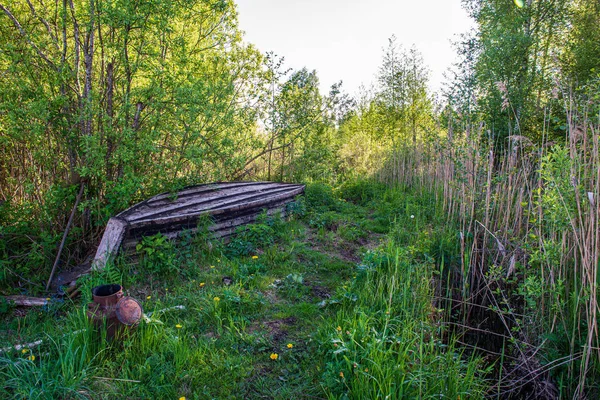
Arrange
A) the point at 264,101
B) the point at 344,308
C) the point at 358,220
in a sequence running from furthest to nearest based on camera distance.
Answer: the point at 264,101
the point at 358,220
the point at 344,308

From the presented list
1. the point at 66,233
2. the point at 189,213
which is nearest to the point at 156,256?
the point at 189,213

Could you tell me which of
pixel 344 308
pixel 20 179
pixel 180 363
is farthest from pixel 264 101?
pixel 180 363

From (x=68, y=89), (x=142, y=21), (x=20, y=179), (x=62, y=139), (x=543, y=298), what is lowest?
(x=543, y=298)

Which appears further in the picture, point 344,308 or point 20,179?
point 20,179

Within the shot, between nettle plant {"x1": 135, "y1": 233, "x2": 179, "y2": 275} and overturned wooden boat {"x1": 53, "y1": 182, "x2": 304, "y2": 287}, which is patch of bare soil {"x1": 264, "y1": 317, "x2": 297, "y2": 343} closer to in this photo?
nettle plant {"x1": 135, "y1": 233, "x2": 179, "y2": 275}

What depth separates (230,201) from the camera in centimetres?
481

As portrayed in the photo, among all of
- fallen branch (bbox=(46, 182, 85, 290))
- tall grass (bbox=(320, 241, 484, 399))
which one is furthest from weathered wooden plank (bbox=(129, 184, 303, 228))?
tall grass (bbox=(320, 241, 484, 399))

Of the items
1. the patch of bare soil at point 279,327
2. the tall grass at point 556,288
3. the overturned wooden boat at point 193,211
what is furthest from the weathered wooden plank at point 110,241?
the tall grass at point 556,288

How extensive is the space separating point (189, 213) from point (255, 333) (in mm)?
1952

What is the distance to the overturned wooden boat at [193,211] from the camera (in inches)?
142

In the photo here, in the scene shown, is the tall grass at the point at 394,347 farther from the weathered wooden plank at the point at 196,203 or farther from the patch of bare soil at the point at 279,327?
the weathered wooden plank at the point at 196,203

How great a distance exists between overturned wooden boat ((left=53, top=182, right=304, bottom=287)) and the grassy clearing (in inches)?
6.8

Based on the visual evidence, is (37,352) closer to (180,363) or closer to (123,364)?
(123,364)

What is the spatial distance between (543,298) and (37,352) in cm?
347
